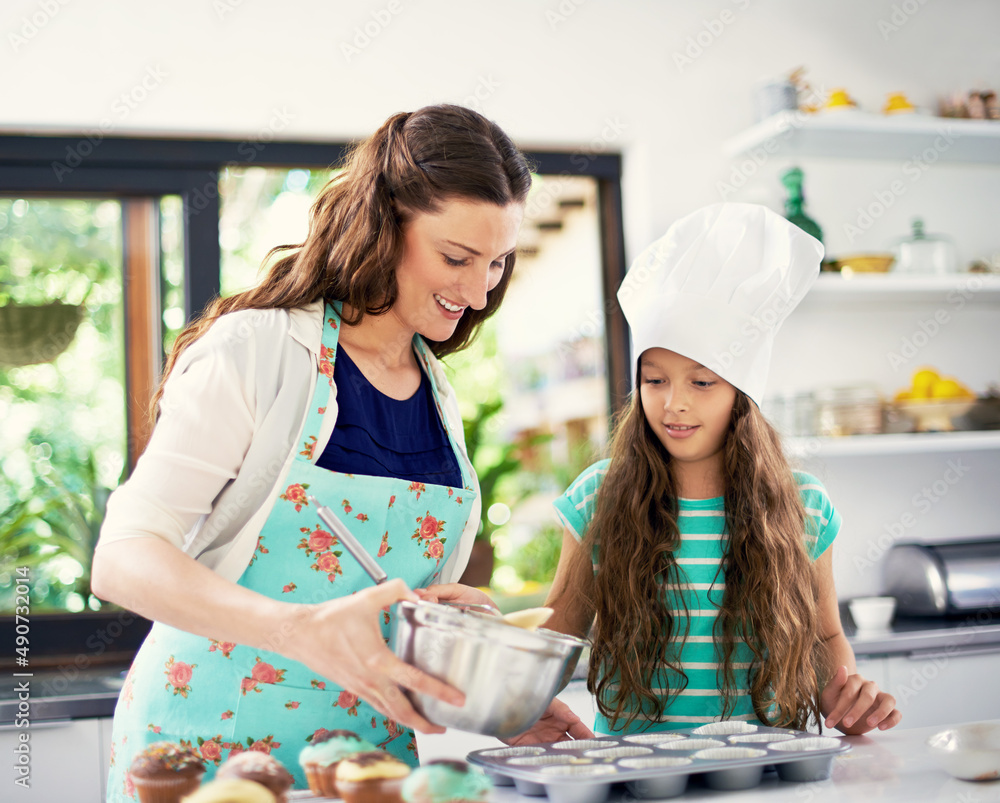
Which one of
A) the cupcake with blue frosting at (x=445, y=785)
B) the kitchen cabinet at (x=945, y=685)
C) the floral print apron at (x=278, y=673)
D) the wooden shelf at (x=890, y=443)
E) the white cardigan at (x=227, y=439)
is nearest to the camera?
the cupcake with blue frosting at (x=445, y=785)

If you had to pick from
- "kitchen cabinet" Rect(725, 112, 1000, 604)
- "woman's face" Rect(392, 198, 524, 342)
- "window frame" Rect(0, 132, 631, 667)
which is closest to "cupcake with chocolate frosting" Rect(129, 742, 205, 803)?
"woman's face" Rect(392, 198, 524, 342)

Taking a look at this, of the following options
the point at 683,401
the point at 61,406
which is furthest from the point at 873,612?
the point at 61,406

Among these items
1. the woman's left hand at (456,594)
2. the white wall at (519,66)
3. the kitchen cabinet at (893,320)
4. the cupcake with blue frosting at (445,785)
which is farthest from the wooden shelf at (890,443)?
the cupcake with blue frosting at (445,785)

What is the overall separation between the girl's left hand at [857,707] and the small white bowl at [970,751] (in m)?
0.14

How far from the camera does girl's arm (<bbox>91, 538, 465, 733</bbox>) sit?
797 mm

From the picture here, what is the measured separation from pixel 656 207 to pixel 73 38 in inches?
61.6

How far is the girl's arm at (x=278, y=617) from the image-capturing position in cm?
80

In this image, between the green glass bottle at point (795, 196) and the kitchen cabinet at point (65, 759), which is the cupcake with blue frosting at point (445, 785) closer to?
the kitchen cabinet at point (65, 759)

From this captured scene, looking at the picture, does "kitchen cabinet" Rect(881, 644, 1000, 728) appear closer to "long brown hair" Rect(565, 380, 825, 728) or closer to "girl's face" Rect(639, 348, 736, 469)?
"long brown hair" Rect(565, 380, 825, 728)

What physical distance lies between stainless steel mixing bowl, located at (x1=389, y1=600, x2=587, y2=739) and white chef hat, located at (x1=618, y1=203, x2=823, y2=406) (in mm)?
622

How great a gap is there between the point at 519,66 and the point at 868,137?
1020 millimetres

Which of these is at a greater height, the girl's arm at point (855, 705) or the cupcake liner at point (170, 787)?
the cupcake liner at point (170, 787)

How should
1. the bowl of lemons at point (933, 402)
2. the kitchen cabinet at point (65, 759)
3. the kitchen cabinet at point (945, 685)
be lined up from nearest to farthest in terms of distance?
the kitchen cabinet at point (65, 759) → the kitchen cabinet at point (945, 685) → the bowl of lemons at point (933, 402)

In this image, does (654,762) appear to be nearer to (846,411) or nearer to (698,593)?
(698,593)
